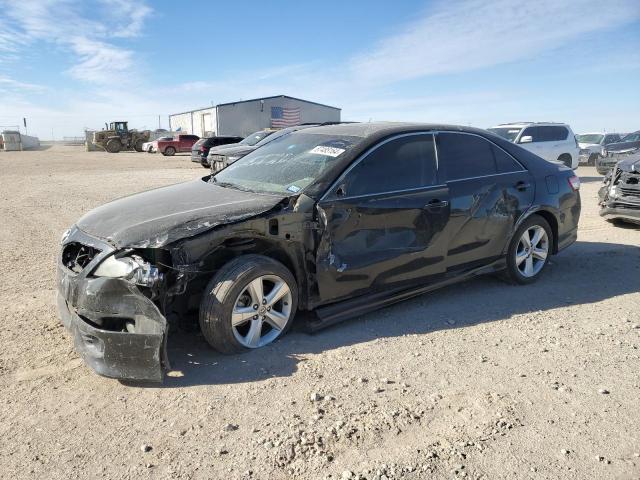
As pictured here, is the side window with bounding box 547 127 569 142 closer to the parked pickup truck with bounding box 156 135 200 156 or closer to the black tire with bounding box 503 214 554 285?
the black tire with bounding box 503 214 554 285

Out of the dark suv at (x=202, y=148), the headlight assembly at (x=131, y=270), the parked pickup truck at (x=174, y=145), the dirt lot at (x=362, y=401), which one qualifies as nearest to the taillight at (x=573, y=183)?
the dirt lot at (x=362, y=401)

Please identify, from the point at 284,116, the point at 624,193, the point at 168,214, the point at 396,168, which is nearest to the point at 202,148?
the point at 624,193

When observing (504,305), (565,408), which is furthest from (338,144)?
(565,408)

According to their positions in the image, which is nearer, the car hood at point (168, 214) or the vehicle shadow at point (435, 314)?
the car hood at point (168, 214)

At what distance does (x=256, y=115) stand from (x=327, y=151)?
45874mm

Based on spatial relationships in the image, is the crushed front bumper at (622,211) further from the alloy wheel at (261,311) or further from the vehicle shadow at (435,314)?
the alloy wheel at (261,311)

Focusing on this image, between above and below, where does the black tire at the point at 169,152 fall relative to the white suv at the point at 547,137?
below

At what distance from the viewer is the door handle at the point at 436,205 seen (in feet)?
14.4

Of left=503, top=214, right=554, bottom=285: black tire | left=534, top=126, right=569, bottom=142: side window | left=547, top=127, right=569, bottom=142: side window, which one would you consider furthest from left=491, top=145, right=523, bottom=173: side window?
left=547, top=127, right=569, bottom=142: side window

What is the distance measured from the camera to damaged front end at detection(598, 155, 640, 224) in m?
7.89

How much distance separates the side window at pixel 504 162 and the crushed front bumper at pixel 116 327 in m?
3.58

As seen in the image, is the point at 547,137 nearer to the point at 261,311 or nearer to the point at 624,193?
the point at 624,193

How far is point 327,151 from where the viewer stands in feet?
14.0

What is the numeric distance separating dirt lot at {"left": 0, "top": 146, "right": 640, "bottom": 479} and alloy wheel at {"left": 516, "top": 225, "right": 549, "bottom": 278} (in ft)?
1.81
